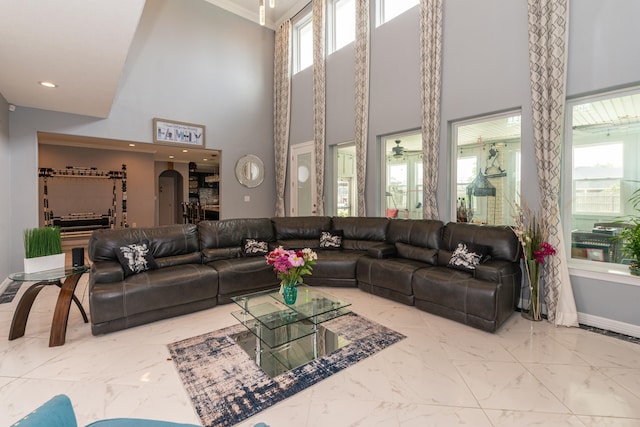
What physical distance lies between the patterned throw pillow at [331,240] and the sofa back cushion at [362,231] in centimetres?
12

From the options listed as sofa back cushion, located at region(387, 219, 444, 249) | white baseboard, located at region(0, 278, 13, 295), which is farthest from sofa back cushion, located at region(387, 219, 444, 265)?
white baseboard, located at region(0, 278, 13, 295)

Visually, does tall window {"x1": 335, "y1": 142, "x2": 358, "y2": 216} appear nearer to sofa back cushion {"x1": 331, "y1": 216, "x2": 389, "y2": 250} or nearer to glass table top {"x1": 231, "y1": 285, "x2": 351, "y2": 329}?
sofa back cushion {"x1": 331, "y1": 216, "x2": 389, "y2": 250}

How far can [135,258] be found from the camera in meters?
3.33

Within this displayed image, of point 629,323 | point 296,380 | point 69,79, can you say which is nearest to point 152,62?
point 69,79

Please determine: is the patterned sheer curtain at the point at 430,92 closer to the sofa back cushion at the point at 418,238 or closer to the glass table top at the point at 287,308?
the sofa back cushion at the point at 418,238

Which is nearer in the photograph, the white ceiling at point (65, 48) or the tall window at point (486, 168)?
the white ceiling at point (65, 48)

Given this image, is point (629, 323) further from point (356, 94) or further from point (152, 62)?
point (152, 62)

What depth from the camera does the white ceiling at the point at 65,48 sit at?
2127mm

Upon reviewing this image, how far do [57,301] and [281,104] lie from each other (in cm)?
554

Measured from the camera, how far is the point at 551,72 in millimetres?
3158

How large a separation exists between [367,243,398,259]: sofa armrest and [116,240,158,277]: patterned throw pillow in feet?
8.88

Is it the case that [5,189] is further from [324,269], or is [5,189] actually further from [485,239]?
[485,239]

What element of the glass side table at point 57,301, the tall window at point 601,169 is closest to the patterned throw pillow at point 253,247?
the glass side table at point 57,301

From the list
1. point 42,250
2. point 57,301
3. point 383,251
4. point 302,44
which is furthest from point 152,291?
point 302,44
